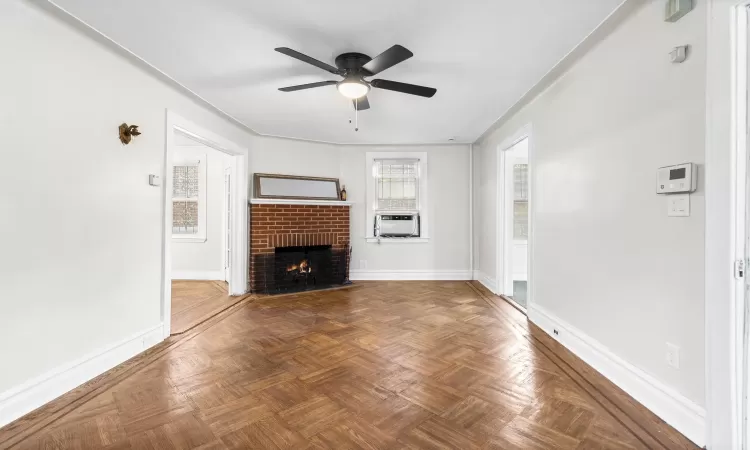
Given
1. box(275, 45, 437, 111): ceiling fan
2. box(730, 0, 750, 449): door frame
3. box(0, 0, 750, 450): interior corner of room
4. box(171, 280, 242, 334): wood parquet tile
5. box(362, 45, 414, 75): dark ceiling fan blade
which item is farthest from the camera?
box(171, 280, 242, 334): wood parquet tile

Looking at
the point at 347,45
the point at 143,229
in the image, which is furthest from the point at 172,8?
the point at 143,229

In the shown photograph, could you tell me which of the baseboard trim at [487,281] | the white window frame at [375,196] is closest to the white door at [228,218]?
the white window frame at [375,196]

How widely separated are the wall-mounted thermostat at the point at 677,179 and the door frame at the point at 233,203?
3.61 m

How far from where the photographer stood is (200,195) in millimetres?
5719

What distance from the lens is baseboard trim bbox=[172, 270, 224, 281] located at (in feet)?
18.6

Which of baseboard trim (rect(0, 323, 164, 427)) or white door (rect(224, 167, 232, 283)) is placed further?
white door (rect(224, 167, 232, 283))

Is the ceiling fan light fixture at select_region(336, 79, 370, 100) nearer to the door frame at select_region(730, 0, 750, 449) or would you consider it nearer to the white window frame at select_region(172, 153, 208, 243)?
the door frame at select_region(730, 0, 750, 449)

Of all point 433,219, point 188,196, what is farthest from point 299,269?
point 188,196

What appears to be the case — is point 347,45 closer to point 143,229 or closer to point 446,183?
point 143,229

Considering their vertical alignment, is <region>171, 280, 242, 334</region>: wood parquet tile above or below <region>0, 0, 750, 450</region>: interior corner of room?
below

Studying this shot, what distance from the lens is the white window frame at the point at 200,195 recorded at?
568 cm

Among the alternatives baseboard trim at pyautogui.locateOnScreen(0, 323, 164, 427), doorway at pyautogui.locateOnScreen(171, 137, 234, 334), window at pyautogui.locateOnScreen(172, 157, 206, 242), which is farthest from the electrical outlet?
window at pyautogui.locateOnScreen(172, 157, 206, 242)

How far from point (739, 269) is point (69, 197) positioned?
356 cm

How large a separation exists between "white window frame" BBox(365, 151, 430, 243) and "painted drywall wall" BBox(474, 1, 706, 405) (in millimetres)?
2561
